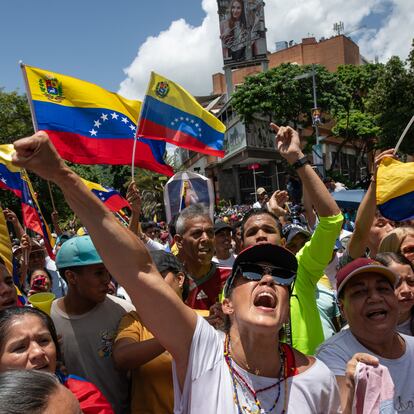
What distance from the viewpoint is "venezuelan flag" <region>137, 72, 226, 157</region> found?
212 inches

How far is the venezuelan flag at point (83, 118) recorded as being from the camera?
15.0 feet

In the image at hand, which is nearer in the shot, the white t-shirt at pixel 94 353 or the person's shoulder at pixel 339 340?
the person's shoulder at pixel 339 340

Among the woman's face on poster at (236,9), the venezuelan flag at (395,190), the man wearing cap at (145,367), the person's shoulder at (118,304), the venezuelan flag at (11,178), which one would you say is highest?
the woman's face on poster at (236,9)

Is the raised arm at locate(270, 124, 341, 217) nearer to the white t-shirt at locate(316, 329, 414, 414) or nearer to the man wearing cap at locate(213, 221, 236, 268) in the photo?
the white t-shirt at locate(316, 329, 414, 414)

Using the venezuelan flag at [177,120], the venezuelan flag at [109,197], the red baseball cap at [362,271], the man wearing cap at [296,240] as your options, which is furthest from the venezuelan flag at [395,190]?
the venezuelan flag at [109,197]

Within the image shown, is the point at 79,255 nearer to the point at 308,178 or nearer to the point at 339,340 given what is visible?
the point at 308,178

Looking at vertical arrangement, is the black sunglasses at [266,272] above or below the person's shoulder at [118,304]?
above

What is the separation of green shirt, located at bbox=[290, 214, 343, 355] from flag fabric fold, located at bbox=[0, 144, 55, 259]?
365cm

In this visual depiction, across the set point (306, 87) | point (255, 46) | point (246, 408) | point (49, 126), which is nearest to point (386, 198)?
point (246, 408)

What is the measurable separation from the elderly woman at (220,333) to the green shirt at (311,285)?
0.70 m

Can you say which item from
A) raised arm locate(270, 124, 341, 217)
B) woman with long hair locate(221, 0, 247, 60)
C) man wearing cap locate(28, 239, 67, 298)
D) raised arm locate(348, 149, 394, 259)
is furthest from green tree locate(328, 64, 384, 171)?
raised arm locate(270, 124, 341, 217)

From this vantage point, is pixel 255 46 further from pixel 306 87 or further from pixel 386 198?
pixel 386 198

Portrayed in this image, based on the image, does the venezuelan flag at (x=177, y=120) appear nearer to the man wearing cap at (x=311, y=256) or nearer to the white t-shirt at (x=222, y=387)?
the man wearing cap at (x=311, y=256)

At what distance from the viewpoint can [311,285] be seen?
8.79 ft
